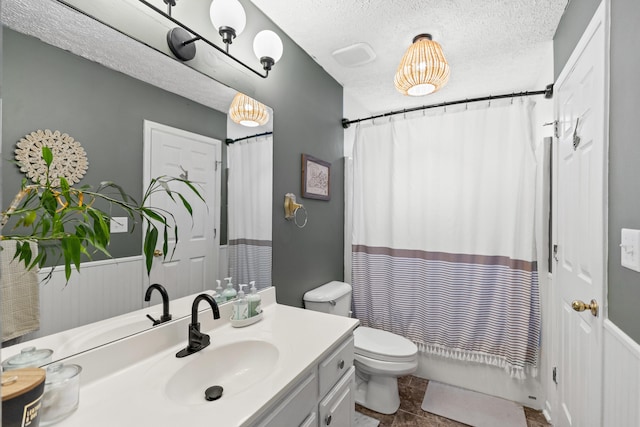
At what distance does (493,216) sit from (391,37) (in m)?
1.30

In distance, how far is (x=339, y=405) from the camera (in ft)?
4.46

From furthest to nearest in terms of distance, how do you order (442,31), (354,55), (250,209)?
(354,55) → (442,31) → (250,209)

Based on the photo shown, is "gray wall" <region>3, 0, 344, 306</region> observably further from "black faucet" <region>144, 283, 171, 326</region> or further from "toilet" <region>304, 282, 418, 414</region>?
"black faucet" <region>144, 283, 171, 326</region>

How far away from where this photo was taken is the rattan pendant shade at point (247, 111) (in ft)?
4.96

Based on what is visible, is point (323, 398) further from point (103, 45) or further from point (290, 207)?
point (103, 45)

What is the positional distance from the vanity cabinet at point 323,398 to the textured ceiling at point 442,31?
5.41 ft

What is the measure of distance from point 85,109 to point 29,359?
719 mm

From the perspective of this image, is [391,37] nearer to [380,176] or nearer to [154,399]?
[380,176]

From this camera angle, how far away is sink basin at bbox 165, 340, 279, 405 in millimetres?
1045

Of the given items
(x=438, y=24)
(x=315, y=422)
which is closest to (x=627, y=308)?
(x=315, y=422)

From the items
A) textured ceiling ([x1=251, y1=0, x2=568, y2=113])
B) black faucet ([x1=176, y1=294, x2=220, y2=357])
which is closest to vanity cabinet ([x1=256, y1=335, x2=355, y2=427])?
black faucet ([x1=176, y1=294, x2=220, y2=357])

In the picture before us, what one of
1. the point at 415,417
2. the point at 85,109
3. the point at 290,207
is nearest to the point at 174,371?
the point at 85,109

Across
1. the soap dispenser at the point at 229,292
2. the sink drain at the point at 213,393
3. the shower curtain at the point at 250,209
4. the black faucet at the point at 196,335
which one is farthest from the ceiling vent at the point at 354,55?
the sink drain at the point at 213,393

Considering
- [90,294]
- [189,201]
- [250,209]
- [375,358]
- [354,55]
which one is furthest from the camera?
[354,55]
